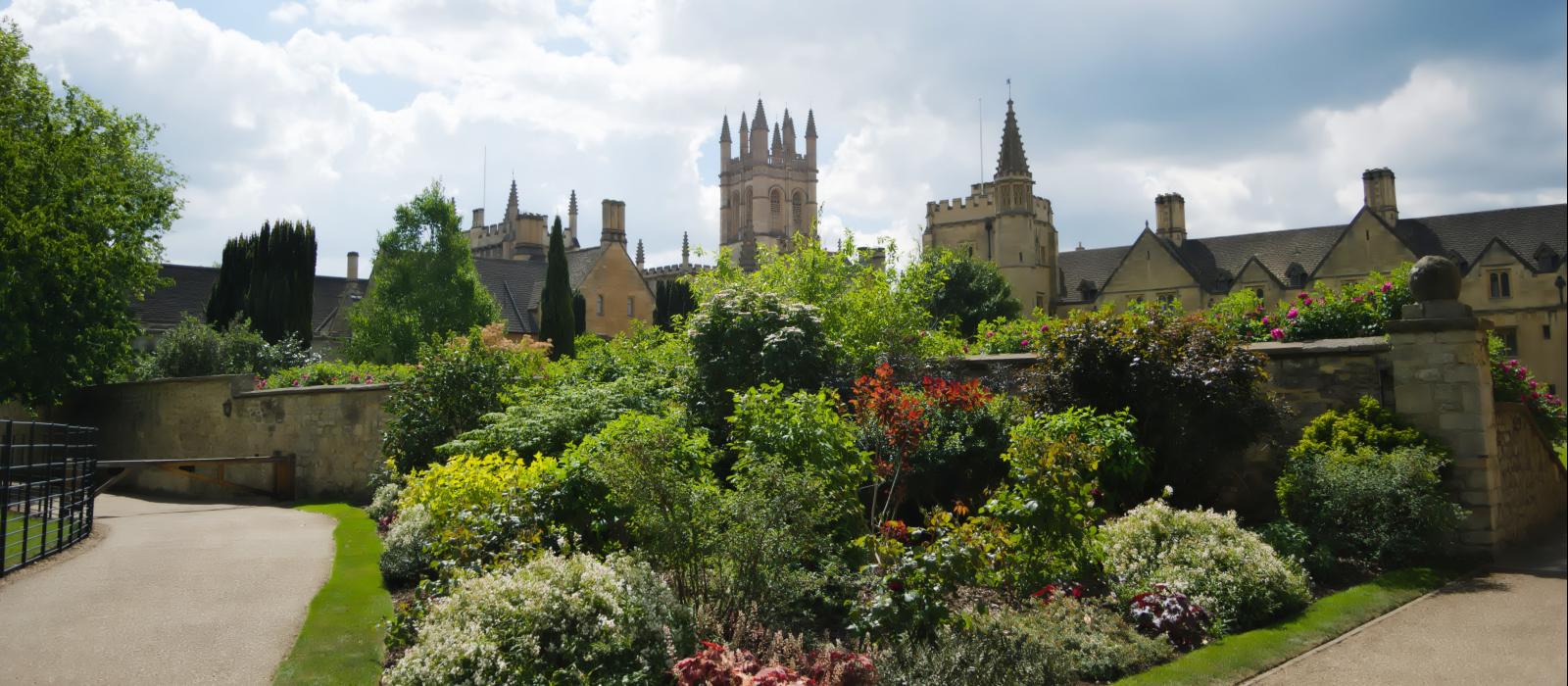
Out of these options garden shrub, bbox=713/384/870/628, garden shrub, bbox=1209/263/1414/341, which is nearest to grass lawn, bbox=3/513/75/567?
garden shrub, bbox=713/384/870/628

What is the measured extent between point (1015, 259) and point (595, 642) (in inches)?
2138

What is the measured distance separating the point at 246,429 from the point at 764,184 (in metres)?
94.2

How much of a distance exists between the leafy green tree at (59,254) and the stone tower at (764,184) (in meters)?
86.2

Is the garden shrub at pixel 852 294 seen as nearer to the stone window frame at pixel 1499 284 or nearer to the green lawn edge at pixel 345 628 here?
the green lawn edge at pixel 345 628

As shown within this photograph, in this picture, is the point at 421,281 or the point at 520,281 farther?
the point at 520,281

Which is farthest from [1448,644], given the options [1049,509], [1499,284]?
[1499,284]

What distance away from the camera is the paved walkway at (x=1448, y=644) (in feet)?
20.3

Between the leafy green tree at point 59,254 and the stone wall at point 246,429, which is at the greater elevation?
the leafy green tree at point 59,254

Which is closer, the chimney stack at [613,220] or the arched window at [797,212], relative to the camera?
the chimney stack at [613,220]

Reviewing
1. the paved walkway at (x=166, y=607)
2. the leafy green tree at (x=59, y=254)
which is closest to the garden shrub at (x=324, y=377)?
the leafy green tree at (x=59, y=254)

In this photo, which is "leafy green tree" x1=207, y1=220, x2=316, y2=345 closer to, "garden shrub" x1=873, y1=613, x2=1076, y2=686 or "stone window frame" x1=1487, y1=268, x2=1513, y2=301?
"garden shrub" x1=873, y1=613, x2=1076, y2=686

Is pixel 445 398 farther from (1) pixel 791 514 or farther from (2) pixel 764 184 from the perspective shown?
(2) pixel 764 184

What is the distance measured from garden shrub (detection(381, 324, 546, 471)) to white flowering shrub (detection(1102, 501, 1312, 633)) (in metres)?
9.25

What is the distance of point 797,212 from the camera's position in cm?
11394
